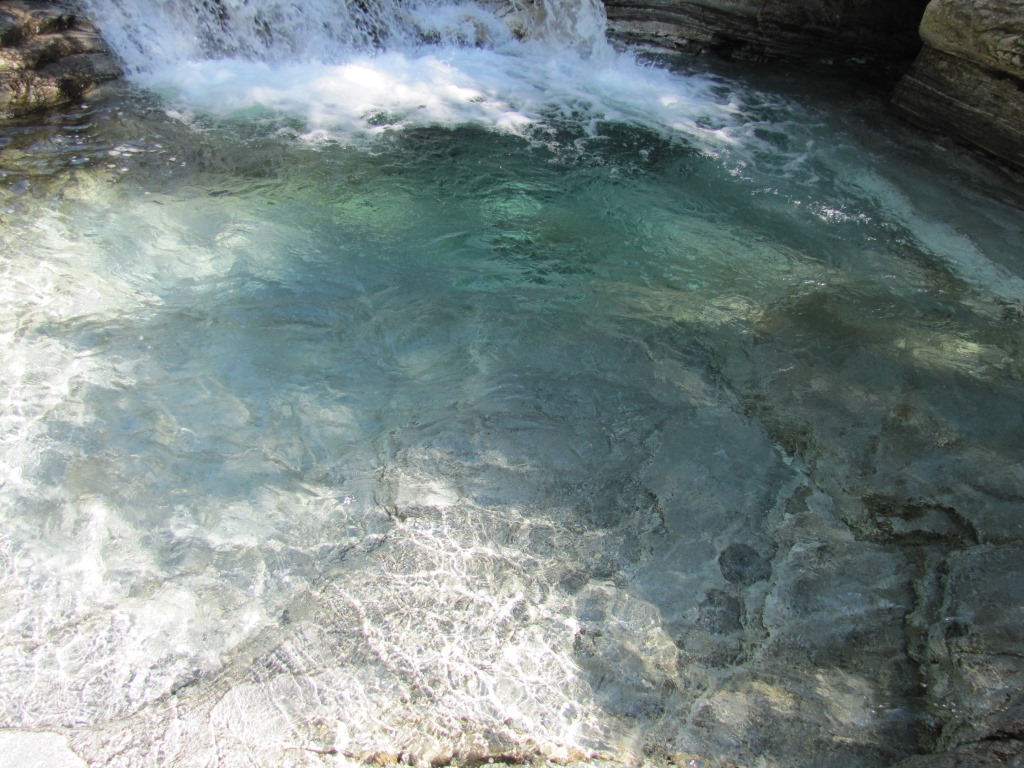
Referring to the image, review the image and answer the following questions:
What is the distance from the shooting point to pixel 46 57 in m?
4.93

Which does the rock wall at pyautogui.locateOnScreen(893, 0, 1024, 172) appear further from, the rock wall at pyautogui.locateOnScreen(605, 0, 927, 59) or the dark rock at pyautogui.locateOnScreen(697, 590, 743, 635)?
the dark rock at pyautogui.locateOnScreen(697, 590, 743, 635)

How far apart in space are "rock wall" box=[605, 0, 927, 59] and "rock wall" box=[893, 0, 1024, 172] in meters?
1.41

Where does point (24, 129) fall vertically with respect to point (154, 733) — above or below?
above

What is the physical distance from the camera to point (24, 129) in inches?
178

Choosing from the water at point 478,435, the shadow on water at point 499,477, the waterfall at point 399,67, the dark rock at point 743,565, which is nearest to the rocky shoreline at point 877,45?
the water at point 478,435

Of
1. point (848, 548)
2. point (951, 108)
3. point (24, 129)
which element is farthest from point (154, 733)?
point (951, 108)

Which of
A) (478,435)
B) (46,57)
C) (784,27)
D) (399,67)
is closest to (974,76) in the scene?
(784,27)

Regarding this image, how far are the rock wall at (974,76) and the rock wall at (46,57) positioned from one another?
601cm

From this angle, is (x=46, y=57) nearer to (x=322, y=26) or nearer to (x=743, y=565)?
(x=322, y=26)

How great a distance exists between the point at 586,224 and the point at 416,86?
247cm

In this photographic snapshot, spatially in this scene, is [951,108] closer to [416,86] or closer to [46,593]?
[416,86]

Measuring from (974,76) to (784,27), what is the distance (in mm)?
2143

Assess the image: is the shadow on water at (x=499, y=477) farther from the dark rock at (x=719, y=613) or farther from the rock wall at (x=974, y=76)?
the rock wall at (x=974, y=76)

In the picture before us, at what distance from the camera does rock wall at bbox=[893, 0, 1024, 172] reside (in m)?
4.84
